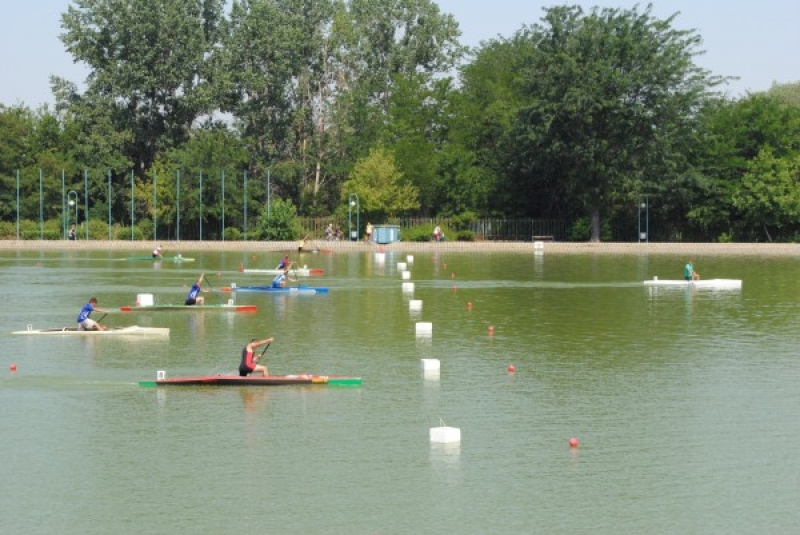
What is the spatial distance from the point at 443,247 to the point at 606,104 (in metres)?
17.7

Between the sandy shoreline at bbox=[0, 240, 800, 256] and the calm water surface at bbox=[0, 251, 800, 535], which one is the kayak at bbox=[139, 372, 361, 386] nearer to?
the calm water surface at bbox=[0, 251, 800, 535]

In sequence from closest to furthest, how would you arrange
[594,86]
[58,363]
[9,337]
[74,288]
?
[58,363]
[9,337]
[74,288]
[594,86]

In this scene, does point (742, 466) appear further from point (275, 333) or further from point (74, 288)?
point (74, 288)

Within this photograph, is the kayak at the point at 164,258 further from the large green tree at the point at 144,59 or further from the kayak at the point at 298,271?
the large green tree at the point at 144,59

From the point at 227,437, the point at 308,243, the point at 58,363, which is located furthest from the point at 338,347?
the point at 308,243

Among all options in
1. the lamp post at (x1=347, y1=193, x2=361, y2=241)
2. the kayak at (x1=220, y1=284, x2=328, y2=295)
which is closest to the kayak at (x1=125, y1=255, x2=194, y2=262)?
the lamp post at (x1=347, y1=193, x2=361, y2=241)

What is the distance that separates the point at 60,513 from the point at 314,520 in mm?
3922

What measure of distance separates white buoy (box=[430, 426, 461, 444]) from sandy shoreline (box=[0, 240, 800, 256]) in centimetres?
7179

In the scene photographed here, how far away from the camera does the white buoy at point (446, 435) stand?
2208 cm

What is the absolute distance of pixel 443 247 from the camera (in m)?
99.2

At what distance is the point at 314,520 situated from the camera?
17797 mm

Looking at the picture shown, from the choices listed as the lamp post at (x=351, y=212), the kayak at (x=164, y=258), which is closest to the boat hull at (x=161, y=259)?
the kayak at (x=164, y=258)

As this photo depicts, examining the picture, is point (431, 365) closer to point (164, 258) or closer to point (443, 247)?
point (164, 258)

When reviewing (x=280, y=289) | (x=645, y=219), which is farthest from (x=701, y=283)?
(x=645, y=219)
